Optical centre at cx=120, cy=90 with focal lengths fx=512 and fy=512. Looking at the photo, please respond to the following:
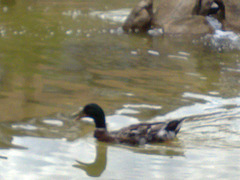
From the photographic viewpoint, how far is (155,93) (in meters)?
9.31

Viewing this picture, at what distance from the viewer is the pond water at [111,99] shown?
6148 mm

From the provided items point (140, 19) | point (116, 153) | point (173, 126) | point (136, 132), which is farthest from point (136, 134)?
point (140, 19)

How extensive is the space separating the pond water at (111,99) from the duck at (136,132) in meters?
0.10

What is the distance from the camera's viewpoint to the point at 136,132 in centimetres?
685

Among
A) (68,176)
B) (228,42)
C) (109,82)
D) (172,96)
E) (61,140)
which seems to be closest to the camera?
(68,176)

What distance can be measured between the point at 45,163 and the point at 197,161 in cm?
184

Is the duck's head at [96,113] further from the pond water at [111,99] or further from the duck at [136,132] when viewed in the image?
the pond water at [111,99]

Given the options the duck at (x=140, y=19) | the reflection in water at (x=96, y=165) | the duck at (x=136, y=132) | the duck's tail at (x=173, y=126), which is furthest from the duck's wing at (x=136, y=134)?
the duck at (x=140, y=19)

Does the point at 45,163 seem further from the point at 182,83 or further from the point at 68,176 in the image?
the point at 182,83

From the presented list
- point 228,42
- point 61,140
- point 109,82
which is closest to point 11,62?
point 109,82

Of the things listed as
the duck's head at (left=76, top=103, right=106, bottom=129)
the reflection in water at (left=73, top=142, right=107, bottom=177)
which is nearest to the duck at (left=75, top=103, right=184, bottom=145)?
the duck's head at (left=76, top=103, right=106, bottom=129)

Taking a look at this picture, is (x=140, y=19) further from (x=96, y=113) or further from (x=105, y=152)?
(x=105, y=152)

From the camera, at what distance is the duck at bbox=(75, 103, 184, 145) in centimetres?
688

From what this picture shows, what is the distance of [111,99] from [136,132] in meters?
2.07
